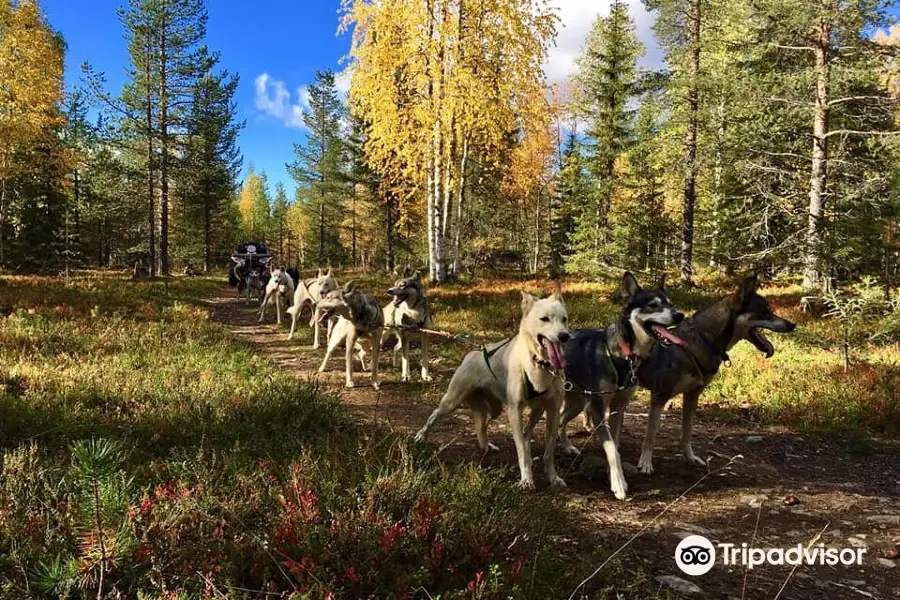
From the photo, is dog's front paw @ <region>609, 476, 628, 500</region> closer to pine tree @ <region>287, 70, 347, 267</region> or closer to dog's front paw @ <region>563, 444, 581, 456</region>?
dog's front paw @ <region>563, 444, 581, 456</region>

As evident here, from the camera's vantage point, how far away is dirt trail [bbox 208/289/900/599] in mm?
3553

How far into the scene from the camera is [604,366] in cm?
521

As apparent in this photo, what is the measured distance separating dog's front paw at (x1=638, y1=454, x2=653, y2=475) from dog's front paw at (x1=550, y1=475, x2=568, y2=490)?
3.48ft

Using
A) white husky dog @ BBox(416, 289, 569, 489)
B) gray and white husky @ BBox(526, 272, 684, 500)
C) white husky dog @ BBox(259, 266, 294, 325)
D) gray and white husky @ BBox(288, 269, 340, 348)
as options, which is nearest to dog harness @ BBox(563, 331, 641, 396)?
gray and white husky @ BBox(526, 272, 684, 500)

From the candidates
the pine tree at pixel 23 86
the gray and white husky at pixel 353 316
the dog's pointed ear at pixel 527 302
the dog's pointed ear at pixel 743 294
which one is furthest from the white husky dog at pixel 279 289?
the pine tree at pixel 23 86

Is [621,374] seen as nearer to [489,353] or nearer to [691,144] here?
[489,353]

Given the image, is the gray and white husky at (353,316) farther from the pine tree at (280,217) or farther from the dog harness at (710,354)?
the pine tree at (280,217)

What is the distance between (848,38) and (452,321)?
14572 mm

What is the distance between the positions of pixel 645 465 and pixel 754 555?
165 cm

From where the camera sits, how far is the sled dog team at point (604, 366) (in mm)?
4777


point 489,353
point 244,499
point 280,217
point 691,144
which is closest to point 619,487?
point 489,353

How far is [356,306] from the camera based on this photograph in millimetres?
9078

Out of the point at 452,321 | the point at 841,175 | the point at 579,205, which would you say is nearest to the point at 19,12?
the point at 452,321

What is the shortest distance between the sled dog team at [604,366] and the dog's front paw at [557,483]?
1 cm
